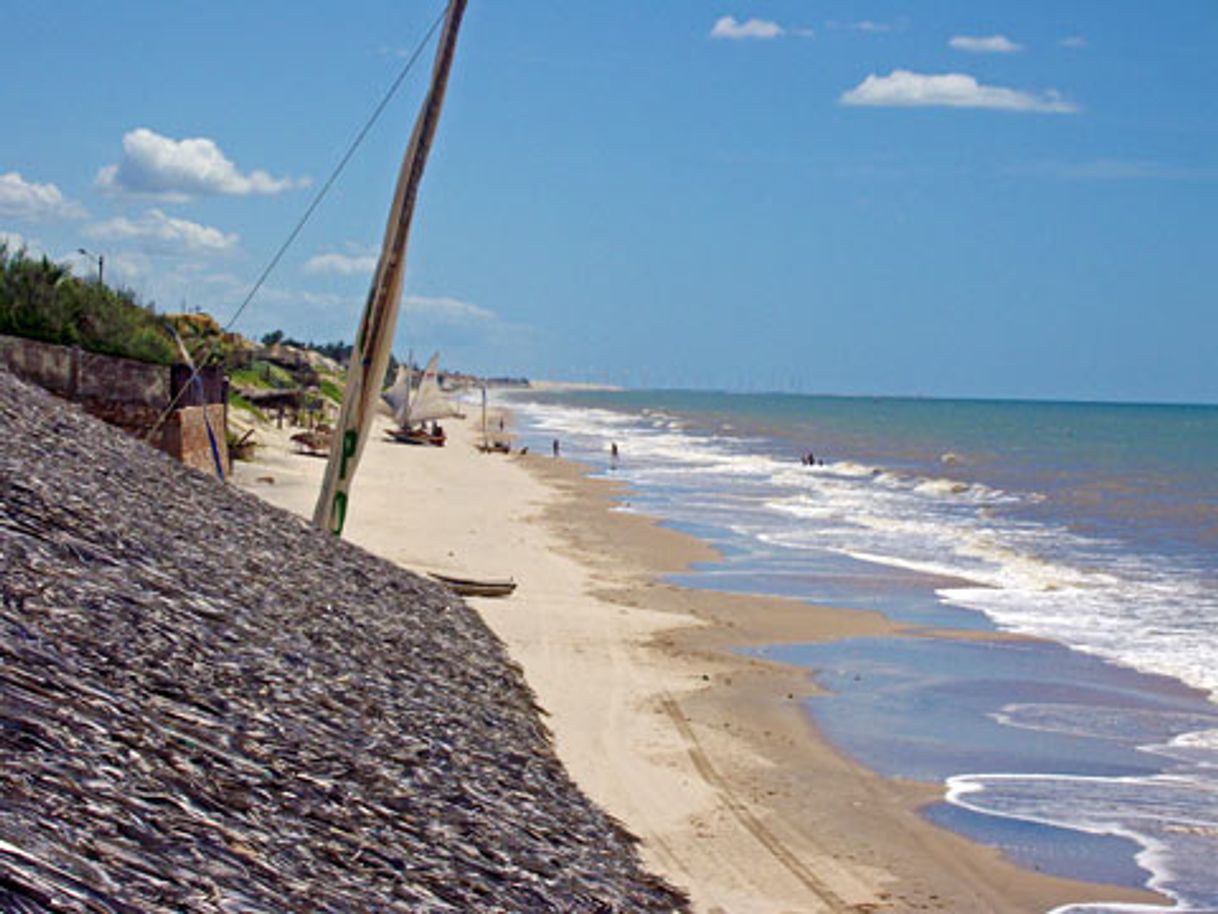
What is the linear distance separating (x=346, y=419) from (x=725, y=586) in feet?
33.3

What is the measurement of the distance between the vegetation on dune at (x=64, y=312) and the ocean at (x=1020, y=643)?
936cm

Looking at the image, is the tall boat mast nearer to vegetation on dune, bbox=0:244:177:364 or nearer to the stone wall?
the stone wall

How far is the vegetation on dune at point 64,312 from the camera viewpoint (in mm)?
21094

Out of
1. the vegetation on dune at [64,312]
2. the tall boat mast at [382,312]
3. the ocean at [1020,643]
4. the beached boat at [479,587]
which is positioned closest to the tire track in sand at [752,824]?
the ocean at [1020,643]

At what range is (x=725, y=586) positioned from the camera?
22.9m

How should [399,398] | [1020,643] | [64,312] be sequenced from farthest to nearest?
[399,398] → [64,312] → [1020,643]

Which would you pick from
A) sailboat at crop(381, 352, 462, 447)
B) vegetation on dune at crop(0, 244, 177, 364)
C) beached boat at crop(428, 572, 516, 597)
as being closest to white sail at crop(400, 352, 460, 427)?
sailboat at crop(381, 352, 462, 447)

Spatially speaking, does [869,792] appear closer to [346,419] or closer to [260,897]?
[346,419]

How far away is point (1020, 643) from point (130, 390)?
11.8m

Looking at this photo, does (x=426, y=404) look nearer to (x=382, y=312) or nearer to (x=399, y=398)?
(x=399, y=398)

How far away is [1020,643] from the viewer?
18734mm

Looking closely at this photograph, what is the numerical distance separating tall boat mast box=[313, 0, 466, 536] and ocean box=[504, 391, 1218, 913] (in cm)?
512

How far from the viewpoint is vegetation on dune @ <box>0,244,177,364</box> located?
21094 millimetres

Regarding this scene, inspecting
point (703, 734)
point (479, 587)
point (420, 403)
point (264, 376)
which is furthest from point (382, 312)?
point (264, 376)
